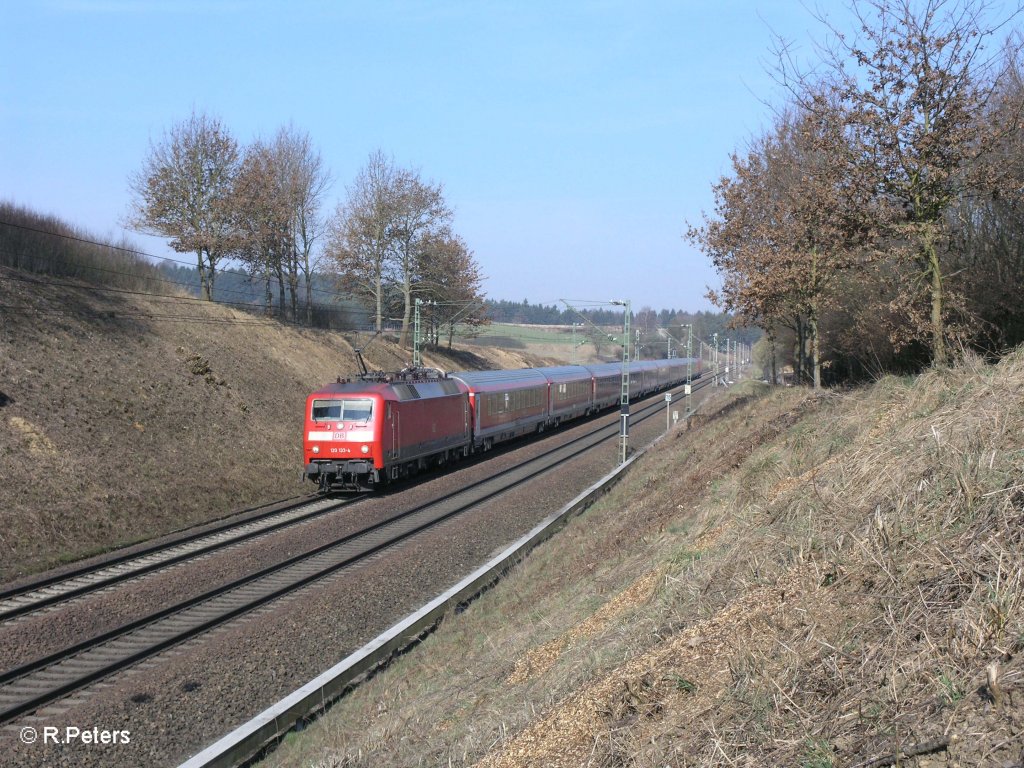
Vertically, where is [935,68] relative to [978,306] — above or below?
above

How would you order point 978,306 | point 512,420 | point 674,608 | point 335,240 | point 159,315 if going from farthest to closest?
point 335,240, point 512,420, point 159,315, point 978,306, point 674,608

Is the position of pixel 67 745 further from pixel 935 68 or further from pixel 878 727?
pixel 935 68

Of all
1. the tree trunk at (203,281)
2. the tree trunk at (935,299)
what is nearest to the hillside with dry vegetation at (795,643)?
the tree trunk at (935,299)

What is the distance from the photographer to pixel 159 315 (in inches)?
1359

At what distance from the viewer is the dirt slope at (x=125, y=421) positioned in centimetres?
1927

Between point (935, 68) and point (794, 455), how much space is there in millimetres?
8443

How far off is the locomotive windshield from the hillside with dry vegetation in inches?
519

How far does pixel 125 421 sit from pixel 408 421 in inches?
310

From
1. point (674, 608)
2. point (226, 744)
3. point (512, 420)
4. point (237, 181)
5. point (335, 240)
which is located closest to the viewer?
point (674, 608)

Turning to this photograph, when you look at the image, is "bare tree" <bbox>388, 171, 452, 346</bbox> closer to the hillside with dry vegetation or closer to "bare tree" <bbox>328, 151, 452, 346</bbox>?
"bare tree" <bbox>328, 151, 452, 346</bbox>

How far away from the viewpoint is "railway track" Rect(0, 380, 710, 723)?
10.1m

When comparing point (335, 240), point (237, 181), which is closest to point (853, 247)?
point (237, 181)

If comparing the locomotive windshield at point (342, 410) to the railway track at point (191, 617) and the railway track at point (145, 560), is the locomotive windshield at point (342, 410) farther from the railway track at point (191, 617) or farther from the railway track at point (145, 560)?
the railway track at point (191, 617)

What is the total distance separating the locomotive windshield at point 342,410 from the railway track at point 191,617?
10.3ft
